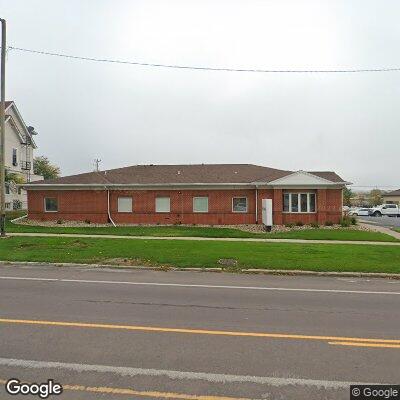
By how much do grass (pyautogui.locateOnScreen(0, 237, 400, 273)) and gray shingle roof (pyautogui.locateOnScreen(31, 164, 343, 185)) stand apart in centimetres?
1053

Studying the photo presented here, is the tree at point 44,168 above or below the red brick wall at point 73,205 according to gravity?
above

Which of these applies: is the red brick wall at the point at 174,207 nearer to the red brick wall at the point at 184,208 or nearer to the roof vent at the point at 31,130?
the red brick wall at the point at 184,208

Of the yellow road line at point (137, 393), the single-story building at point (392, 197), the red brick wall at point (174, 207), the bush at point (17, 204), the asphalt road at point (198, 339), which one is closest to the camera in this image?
the yellow road line at point (137, 393)

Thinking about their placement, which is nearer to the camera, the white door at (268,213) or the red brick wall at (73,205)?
the white door at (268,213)

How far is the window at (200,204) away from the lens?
93.7ft

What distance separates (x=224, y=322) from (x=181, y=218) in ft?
71.7

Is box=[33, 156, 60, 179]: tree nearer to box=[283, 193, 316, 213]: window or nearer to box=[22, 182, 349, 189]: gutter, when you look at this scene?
box=[22, 182, 349, 189]: gutter

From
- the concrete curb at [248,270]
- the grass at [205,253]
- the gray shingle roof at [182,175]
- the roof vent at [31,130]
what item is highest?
the roof vent at [31,130]

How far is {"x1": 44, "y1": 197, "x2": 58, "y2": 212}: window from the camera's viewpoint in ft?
96.5

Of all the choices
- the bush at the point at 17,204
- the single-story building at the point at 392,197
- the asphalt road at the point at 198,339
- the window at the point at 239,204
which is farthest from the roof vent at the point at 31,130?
the single-story building at the point at 392,197

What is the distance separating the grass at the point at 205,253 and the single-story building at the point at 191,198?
9769 millimetres

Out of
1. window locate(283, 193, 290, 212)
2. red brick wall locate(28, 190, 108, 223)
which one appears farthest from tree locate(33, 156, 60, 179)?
window locate(283, 193, 290, 212)

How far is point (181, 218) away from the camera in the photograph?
93.6ft

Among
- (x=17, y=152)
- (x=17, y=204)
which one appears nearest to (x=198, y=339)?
(x=17, y=204)
